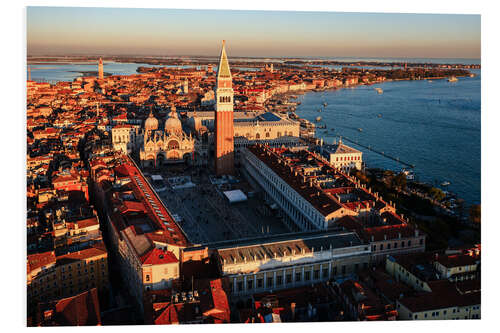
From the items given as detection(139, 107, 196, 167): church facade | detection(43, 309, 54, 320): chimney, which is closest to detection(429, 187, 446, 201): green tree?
detection(139, 107, 196, 167): church facade

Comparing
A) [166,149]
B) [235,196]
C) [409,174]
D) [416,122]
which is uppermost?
[416,122]

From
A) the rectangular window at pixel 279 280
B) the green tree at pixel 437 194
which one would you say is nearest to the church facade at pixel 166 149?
the green tree at pixel 437 194

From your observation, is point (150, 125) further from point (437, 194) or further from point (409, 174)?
point (437, 194)

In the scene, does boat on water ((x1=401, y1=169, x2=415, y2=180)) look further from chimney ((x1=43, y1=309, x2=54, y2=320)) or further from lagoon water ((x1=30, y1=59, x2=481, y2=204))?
chimney ((x1=43, y1=309, x2=54, y2=320))

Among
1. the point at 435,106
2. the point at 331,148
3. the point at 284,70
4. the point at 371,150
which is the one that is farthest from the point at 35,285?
the point at 284,70

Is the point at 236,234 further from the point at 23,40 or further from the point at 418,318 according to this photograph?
the point at 23,40

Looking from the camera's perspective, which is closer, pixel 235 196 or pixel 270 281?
pixel 270 281

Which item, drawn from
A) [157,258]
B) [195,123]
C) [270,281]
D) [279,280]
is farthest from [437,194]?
[195,123]
